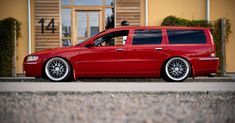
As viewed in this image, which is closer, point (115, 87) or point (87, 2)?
point (115, 87)

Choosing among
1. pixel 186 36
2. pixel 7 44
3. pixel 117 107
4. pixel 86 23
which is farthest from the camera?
pixel 86 23

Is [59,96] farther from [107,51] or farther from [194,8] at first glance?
[194,8]

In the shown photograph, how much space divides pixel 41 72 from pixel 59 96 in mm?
3786

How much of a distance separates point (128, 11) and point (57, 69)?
6091 mm

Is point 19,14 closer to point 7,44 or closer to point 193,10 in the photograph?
point 7,44

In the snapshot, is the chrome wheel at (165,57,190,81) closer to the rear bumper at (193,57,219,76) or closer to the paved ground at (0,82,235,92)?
the rear bumper at (193,57,219,76)

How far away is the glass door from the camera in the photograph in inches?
607

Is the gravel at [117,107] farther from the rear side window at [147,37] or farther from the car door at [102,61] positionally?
the rear side window at [147,37]

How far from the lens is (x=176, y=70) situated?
31.6 feet

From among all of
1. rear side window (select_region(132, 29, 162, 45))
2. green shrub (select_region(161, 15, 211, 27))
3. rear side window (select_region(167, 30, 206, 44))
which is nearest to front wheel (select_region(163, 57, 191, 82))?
rear side window (select_region(167, 30, 206, 44))

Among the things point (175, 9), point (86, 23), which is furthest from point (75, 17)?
point (175, 9)

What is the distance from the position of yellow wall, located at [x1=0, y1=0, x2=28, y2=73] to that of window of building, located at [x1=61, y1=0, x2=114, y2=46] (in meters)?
1.40

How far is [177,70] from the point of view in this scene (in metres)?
9.63

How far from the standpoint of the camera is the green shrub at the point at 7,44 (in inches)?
541
